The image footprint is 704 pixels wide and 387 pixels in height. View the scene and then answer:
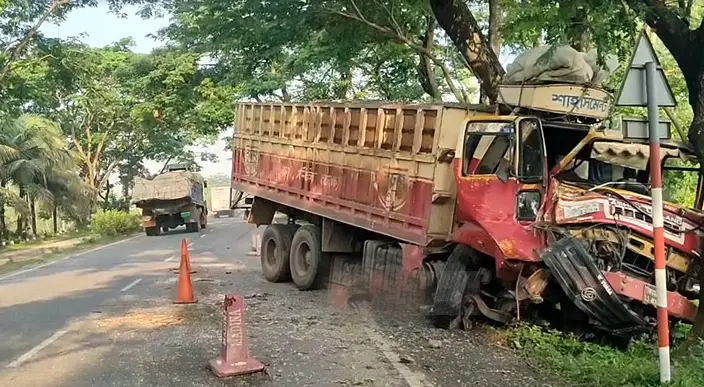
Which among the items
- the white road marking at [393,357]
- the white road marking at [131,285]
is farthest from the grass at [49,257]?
the white road marking at [393,357]

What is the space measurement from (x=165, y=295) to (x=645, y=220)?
713 centimetres

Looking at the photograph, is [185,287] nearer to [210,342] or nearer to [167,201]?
[210,342]

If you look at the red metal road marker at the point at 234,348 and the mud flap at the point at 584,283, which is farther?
the mud flap at the point at 584,283

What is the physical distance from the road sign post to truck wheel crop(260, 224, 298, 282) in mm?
7829

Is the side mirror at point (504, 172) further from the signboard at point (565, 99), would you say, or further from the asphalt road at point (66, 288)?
the asphalt road at point (66, 288)

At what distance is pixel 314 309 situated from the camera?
10.5m

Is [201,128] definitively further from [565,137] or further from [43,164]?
[565,137]

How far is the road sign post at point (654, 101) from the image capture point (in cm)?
619

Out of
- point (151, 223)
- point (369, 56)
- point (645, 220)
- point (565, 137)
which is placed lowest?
point (151, 223)

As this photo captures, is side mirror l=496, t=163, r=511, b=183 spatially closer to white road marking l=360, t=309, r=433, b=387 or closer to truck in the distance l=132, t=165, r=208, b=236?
white road marking l=360, t=309, r=433, b=387

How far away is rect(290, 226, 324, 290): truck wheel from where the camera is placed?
1219 cm

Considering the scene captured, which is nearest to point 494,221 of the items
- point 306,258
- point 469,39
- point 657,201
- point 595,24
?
point 657,201

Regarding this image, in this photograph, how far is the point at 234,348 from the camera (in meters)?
6.86

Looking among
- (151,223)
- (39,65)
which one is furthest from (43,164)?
(39,65)
